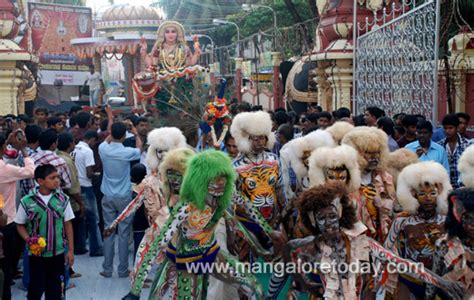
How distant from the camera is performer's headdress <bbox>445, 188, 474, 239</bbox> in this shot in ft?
13.8

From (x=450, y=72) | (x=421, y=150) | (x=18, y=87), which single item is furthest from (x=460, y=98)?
(x=18, y=87)

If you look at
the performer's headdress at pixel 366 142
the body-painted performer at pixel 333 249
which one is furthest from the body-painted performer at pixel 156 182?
the body-painted performer at pixel 333 249

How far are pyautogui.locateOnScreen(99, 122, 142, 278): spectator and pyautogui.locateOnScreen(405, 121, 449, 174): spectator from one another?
123 inches

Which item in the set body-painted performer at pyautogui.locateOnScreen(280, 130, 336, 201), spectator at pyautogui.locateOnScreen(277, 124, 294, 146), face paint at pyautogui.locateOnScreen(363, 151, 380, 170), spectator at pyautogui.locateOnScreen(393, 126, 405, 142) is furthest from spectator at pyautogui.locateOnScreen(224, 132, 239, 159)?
spectator at pyautogui.locateOnScreen(393, 126, 405, 142)

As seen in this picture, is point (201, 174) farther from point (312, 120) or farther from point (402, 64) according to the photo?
point (402, 64)

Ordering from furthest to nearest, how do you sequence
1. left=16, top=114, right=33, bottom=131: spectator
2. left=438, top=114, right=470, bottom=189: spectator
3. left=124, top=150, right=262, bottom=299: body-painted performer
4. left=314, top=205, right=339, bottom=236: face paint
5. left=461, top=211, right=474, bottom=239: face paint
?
left=16, top=114, right=33, bottom=131: spectator < left=438, top=114, right=470, bottom=189: spectator < left=124, top=150, right=262, bottom=299: body-painted performer < left=314, top=205, right=339, bottom=236: face paint < left=461, top=211, right=474, bottom=239: face paint

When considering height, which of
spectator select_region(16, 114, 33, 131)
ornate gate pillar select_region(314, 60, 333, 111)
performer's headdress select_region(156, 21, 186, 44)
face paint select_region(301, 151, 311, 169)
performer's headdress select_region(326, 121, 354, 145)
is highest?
Result: performer's headdress select_region(156, 21, 186, 44)

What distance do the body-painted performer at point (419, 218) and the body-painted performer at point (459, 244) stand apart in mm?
283

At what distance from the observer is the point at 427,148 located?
7.37 metres

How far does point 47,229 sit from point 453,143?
4692mm

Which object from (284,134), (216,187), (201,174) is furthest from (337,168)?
(284,134)

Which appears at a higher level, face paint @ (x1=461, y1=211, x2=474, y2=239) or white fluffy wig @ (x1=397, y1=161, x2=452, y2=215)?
white fluffy wig @ (x1=397, y1=161, x2=452, y2=215)

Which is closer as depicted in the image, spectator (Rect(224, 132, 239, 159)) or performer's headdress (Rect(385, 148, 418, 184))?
performer's headdress (Rect(385, 148, 418, 184))

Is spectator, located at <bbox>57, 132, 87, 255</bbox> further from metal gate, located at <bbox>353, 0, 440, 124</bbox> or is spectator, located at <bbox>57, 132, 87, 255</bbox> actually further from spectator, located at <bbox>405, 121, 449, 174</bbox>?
metal gate, located at <bbox>353, 0, 440, 124</bbox>
